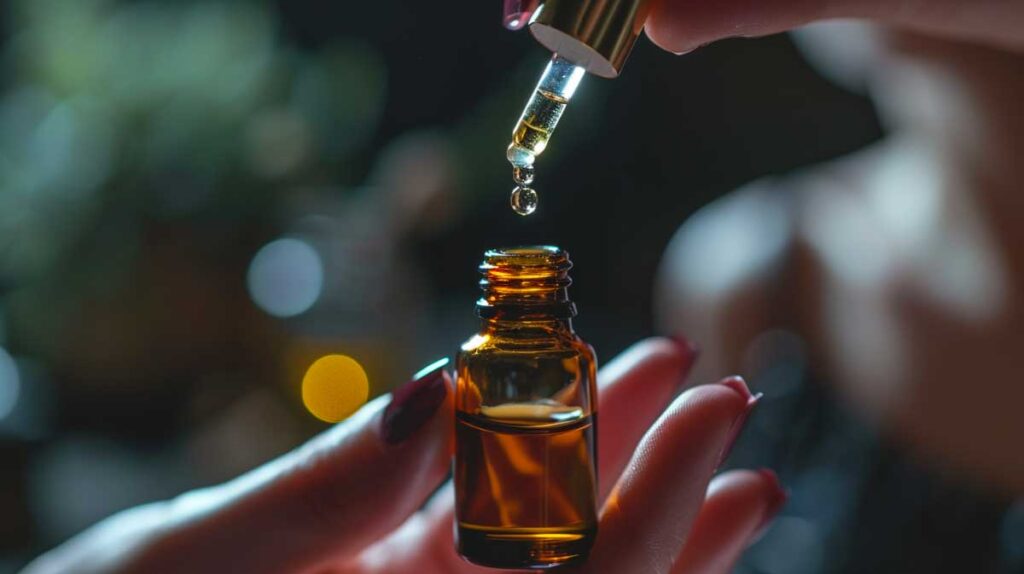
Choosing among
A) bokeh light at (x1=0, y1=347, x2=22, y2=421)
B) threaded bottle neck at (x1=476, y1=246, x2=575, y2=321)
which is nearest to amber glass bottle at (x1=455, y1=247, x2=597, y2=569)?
threaded bottle neck at (x1=476, y1=246, x2=575, y2=321)

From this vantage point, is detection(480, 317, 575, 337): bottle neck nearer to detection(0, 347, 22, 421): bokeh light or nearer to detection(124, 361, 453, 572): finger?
detection(124, 361, 453, 572): finger

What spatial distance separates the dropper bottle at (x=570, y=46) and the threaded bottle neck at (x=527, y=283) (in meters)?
0.06

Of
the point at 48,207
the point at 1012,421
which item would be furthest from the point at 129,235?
the point at 1012,421

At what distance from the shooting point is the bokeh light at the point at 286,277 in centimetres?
158

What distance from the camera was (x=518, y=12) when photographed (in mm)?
575

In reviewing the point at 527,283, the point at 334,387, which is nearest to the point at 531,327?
the point at 527,283

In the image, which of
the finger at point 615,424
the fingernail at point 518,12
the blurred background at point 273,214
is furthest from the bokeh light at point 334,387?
the fingernail at point 518,12

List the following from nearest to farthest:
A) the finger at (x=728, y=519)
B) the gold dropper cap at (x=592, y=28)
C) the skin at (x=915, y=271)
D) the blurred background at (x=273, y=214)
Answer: the gold dropper cap at (x=592, y=28), the finger at (x=728, y=519), the skin at (x=915, y=271), the blurred background at (x=273, y=214)

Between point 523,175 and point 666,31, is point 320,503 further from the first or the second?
point 666,31

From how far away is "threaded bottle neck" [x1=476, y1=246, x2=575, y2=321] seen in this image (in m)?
0.58

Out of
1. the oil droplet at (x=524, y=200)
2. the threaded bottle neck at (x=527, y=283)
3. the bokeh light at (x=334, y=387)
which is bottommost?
the bokeh light at (x=334, y=387)

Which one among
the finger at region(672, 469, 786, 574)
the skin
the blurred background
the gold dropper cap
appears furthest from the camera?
the blurred background

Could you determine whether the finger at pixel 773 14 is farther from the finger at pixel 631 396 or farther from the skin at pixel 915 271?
the skin at pixel 915 271

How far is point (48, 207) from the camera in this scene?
4.94 feet
